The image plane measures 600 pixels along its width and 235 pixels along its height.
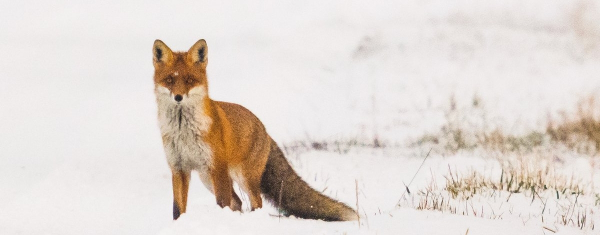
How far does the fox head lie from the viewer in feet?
15.5

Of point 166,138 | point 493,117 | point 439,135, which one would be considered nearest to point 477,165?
point 439,135

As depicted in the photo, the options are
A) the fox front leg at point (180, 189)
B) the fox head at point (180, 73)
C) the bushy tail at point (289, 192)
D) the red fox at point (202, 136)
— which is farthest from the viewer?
the bushy tail at point (289, 192)

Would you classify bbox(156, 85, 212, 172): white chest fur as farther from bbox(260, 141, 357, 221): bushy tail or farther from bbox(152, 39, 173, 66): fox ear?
bbox(260, 141, 357, 221): bushy tail

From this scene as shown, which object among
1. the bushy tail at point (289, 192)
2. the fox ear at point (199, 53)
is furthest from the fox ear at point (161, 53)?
the bushy tail at point (289, 192)

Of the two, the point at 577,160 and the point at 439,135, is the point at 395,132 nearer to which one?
the point at 439,135

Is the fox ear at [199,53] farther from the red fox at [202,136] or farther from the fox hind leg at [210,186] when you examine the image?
the fox hind leg at [210,186]

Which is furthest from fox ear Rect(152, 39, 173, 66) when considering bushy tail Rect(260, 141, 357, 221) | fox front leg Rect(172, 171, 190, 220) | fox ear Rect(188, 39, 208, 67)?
bushy tail Rect(260, 141, 357, 221)

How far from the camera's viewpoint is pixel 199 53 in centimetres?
496

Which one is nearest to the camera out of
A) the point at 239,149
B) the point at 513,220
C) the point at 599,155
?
the point at 513,220

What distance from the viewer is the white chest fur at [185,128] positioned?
489cm

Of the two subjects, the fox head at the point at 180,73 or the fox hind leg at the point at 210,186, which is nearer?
the fox head at the point at 180,73

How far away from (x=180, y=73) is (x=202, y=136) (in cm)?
51

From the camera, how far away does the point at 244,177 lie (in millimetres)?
5391

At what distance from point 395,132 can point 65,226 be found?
497 centimetres
